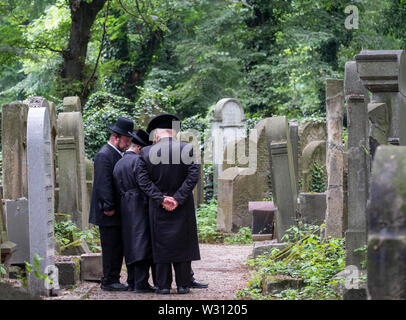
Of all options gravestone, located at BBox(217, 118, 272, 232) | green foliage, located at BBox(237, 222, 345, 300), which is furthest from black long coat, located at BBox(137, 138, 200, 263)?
gravestone, located at BBox(217, 118, 272, 232)

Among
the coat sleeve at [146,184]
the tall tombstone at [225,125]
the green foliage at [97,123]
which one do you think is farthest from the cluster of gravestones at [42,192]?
the tall tombstone at [225,125]

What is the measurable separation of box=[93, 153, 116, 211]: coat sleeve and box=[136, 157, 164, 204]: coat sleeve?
55 cm

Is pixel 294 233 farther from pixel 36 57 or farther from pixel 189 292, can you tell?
pixel 36 57

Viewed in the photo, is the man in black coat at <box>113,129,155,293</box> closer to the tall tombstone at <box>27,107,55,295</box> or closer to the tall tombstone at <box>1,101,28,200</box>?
the tall tombstone at <box>1,101,28,200</box>

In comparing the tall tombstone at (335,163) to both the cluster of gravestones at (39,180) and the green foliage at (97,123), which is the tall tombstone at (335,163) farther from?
the green foliage at (97,123)

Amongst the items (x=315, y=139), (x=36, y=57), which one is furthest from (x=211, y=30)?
(x=315, y=139)

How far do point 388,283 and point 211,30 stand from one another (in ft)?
86.0

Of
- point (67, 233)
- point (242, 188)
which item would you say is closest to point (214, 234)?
point (242, 188)

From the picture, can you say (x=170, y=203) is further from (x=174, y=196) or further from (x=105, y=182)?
(x=105, y=182)

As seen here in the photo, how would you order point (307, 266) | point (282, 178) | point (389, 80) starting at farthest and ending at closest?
point (282, 178), point (307, 266), point (389, 80)

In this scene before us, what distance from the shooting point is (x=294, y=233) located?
10.2 meters

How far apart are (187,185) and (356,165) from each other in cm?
181

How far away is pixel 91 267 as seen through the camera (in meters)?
9.12
